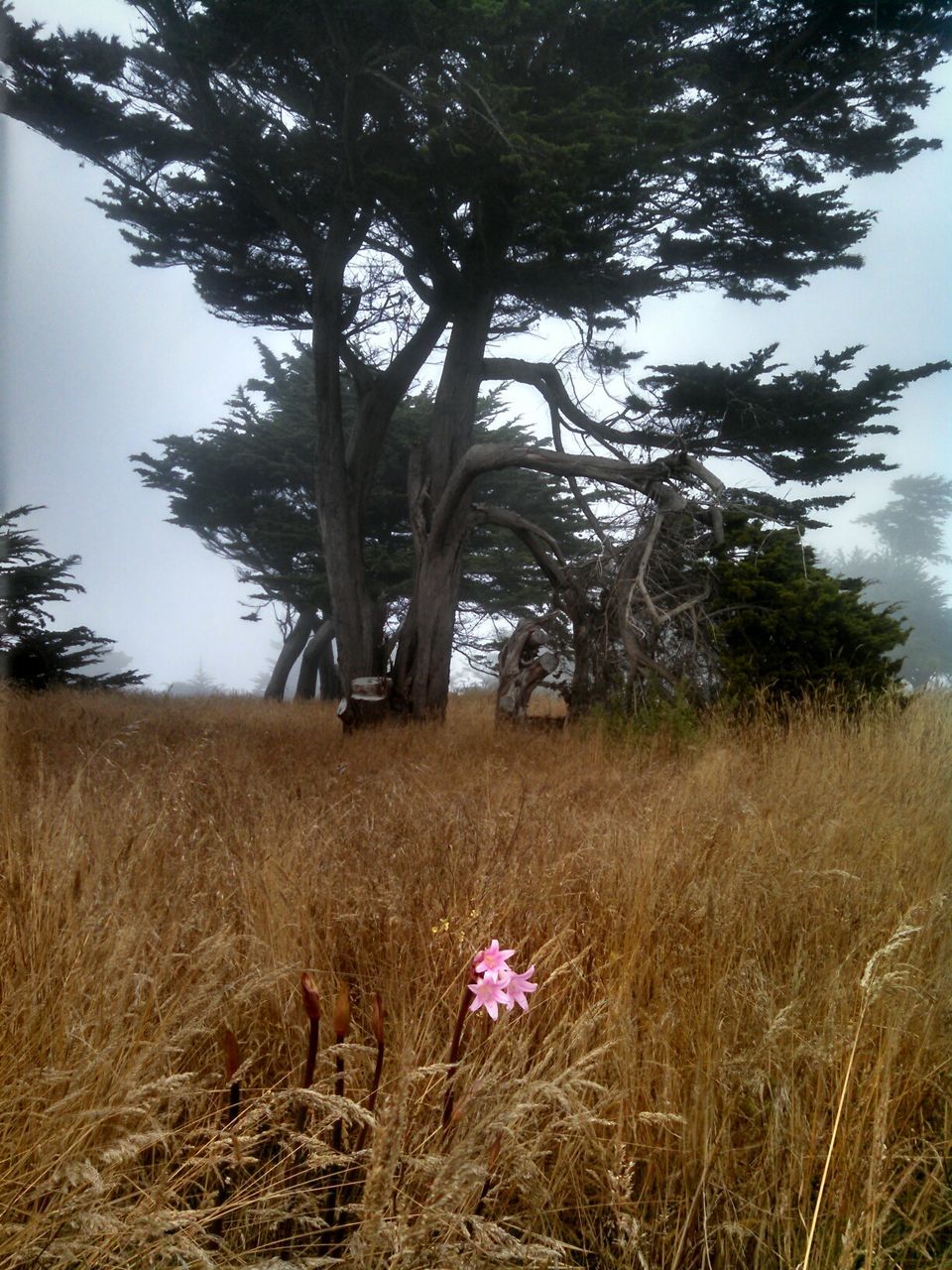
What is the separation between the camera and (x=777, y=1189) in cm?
179

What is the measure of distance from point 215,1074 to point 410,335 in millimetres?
11657

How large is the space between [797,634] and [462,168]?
5.44 metres

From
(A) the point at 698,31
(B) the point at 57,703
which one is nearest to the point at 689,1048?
(B) the point at 57,703

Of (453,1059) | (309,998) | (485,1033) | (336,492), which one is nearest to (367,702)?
(336,492)

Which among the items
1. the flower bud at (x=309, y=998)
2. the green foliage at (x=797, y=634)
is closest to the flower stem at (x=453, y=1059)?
the flower bud at (x=309, y=998)

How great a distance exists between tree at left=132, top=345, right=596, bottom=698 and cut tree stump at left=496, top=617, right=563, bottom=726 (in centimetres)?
535

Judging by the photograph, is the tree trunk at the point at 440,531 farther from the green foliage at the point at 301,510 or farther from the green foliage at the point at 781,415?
the green foliage at the point at 301,510

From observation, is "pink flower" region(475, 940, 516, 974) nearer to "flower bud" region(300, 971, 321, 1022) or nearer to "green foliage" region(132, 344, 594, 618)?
"flower bud" region(300, 971, 321, 1022)

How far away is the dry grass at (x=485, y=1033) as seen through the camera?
5.22ft

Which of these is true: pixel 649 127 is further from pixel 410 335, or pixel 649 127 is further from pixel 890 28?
pixel 410 335

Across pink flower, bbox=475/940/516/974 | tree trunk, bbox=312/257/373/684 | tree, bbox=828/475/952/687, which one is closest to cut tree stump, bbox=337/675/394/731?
tree trunk, bbox=312/257/373/684

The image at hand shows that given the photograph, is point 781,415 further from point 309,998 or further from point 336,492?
point 309,998

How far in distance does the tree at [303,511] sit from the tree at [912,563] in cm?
586

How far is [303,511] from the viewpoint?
17516mm
